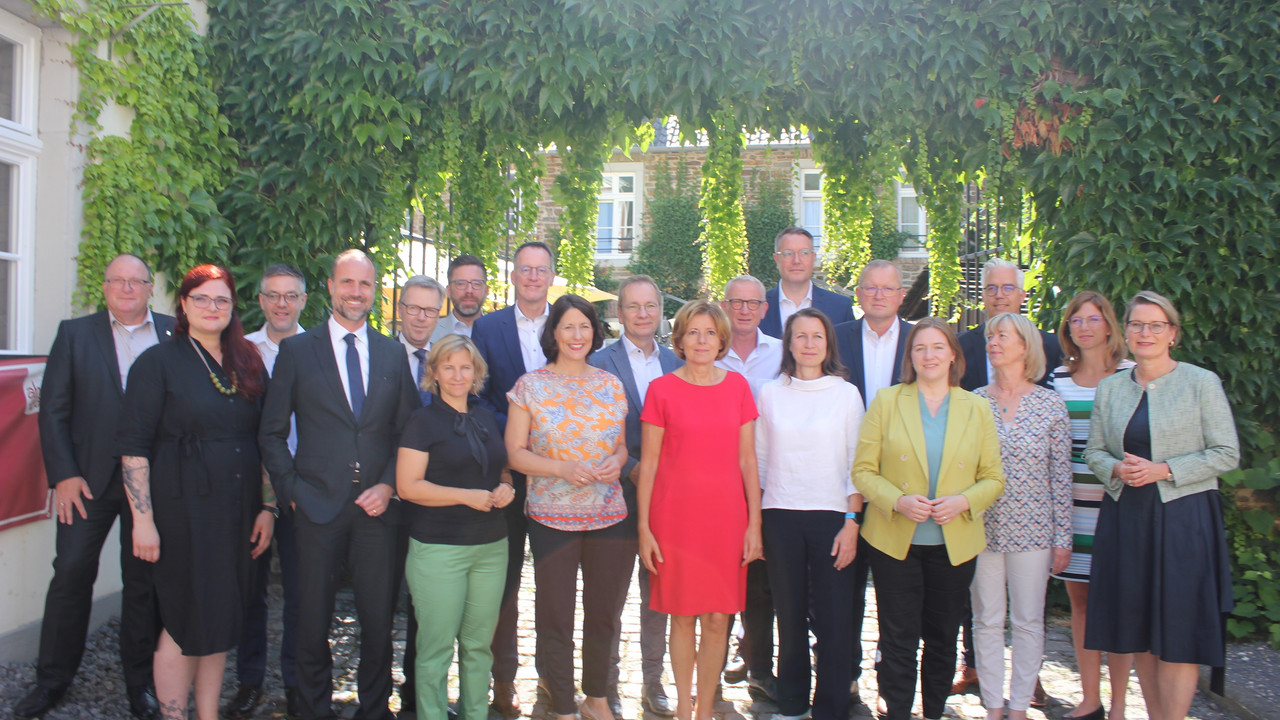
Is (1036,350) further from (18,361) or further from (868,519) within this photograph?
(18,361)

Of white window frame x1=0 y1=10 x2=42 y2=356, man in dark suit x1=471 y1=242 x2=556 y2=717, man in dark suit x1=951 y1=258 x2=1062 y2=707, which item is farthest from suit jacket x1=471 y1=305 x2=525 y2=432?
white window frame x1=0 y1=10 x2=42 y2=356

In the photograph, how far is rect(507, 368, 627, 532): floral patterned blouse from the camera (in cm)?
360

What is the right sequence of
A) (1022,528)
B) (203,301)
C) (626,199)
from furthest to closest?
(626,199), (1022,528), (203,301)

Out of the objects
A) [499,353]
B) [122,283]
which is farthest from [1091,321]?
[122,283]

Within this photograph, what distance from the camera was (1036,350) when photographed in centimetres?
377

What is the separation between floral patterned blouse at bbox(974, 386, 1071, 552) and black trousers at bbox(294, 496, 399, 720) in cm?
250

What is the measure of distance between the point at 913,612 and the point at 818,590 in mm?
391

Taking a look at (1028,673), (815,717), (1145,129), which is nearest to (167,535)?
(815,717)

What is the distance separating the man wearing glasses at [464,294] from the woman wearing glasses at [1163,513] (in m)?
3.01

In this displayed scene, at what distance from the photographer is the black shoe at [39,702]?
368 centimetres

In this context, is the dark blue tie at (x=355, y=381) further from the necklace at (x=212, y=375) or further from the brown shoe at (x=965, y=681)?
the brown shoe at (x=965, y=681)

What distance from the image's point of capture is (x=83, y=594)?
3805mm

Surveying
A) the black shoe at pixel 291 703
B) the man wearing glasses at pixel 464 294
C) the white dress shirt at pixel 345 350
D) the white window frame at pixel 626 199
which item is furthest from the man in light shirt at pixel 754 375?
the white window frame at pixel 626 199

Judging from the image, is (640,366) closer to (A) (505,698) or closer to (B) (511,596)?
(B) (511,596)
